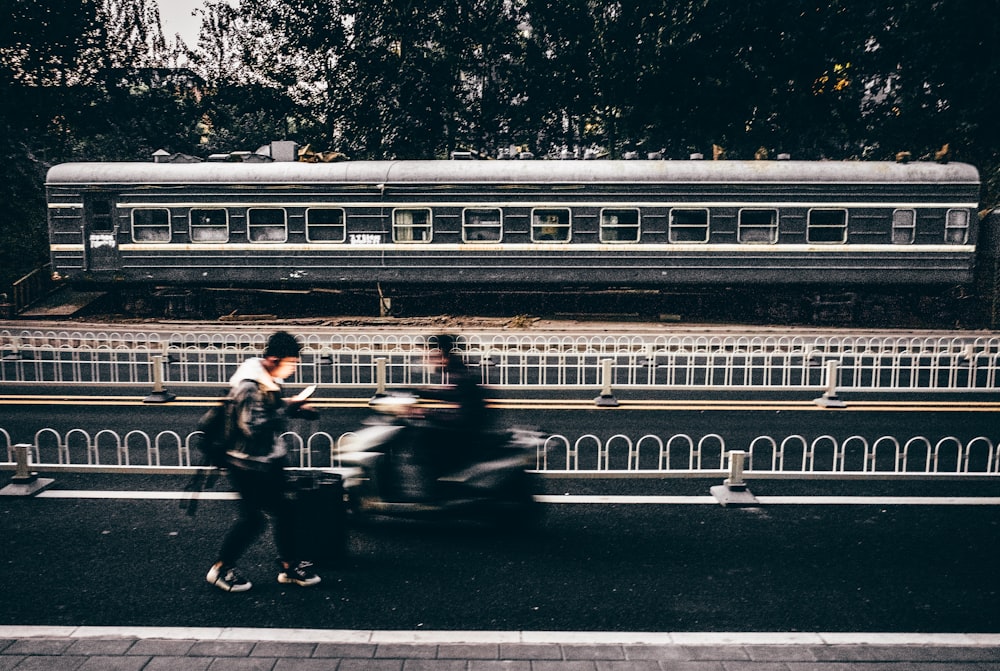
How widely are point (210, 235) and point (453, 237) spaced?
628 cm

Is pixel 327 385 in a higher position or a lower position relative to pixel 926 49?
lower

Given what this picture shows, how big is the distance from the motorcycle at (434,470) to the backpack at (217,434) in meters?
1.31

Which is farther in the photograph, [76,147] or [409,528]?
[76,147]

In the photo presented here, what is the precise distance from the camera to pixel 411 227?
65.9 feet

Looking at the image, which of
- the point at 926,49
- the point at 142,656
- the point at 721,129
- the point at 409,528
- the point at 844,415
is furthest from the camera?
the point at 721,129

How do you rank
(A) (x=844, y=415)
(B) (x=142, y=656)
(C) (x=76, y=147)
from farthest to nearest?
(C) (x=76, y=147) → (A) (x=844, y=415) → (B) (x=142, y=656)

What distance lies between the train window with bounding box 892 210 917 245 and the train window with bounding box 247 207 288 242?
1517cm

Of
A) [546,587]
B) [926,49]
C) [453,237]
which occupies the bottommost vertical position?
[546,587]

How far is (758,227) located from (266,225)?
12.4 meters

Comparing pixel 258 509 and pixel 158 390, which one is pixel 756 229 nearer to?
pixel 158 390

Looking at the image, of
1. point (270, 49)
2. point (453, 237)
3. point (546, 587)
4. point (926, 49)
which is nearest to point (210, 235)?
point (453, 237)

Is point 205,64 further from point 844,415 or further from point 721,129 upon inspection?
point 844,415

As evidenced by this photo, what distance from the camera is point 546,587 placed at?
579 centimetres

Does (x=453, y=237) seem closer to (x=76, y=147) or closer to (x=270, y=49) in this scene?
(x=270, y=49)
